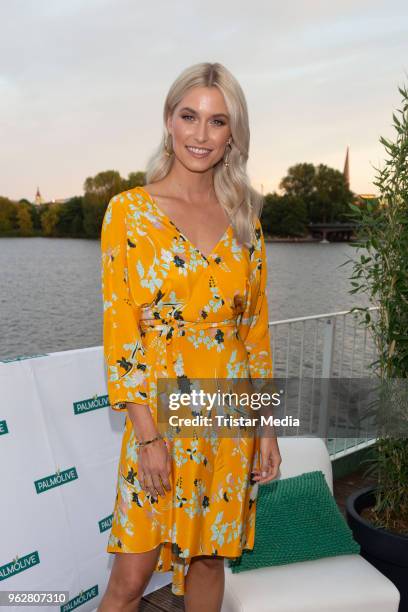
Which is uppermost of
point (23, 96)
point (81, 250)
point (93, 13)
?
point (93, 13)

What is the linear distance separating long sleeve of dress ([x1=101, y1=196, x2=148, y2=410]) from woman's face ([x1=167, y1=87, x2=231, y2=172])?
1.18 feet

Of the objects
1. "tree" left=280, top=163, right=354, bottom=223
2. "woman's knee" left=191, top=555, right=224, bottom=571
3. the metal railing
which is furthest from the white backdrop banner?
"tree" left=280, top=163, right=354, bottom=223

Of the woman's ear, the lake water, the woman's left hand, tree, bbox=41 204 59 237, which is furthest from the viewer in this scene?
tree, bbox=41 204 59 237

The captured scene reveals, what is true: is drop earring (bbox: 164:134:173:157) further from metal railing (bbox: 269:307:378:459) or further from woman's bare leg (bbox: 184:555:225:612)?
metal railing (bbox: 269:307:378:459)

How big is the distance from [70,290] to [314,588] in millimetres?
48015

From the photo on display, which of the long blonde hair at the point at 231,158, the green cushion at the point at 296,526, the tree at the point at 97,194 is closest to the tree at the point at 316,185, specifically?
the tree at the point at 97,194

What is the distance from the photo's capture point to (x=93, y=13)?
Answer: 56438 millimetres

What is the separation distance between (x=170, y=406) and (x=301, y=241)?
5956cm

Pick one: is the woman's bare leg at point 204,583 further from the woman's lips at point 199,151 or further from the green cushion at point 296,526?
the woman's lips at point 199,151

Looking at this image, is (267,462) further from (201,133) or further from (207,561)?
(201,133)

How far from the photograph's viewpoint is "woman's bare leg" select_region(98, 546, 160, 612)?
162 cm

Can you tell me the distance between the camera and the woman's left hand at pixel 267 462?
1.89m

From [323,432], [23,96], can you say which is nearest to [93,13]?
[23,96]

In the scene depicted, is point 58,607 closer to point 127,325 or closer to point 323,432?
point 127,325
